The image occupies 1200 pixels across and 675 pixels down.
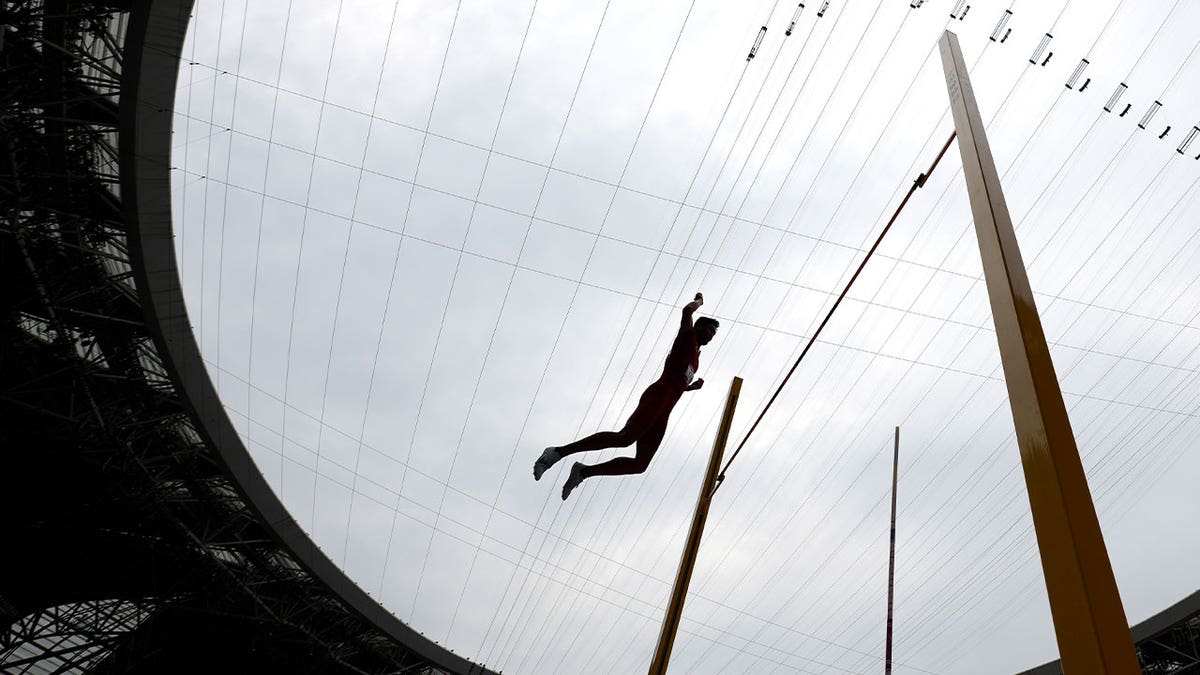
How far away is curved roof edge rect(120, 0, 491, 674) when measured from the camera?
920cm

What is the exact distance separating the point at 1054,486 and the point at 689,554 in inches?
184

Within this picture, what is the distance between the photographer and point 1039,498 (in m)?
2.30

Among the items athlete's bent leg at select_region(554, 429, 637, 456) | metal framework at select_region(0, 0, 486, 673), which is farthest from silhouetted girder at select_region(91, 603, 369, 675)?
athlete's bent leg at select_region(554, 429, 637, 456)

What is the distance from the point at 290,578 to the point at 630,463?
15.3 metres

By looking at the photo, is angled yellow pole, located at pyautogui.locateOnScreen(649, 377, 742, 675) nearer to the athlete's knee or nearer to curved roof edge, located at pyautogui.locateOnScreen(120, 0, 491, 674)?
the athlete's knee

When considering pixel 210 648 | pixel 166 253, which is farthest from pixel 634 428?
pixel 210 648

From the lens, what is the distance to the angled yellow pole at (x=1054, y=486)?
1.99m

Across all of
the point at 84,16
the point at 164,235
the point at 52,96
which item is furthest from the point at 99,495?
the point at 84,16

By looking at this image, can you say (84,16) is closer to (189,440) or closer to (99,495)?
(189,440)

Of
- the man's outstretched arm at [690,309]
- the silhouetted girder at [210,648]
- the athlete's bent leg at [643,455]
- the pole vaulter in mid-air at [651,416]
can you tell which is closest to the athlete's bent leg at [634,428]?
the pole vaulter in mid-air at [651,416]

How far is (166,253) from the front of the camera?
12.1 metres

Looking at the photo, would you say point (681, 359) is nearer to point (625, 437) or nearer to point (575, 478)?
point (625, 437)

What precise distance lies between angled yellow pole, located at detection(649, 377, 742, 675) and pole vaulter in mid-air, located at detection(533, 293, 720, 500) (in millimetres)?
844

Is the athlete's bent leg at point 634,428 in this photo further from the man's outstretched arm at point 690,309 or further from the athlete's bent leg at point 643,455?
the man's outstretched arm at point 690,309
